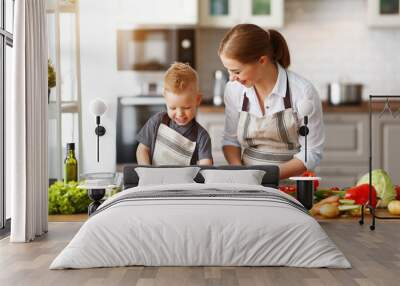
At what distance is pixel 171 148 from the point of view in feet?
15.9

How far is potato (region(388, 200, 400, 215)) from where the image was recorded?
4876 mm

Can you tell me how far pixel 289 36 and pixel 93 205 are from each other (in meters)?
3.86

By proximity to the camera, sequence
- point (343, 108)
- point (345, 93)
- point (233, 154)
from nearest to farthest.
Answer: point (233, 154) < point (343, 108) < point (345, 93)

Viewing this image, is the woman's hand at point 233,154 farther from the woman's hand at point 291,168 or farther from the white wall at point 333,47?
the white wall at point 333,47

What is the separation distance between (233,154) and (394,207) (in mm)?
1187

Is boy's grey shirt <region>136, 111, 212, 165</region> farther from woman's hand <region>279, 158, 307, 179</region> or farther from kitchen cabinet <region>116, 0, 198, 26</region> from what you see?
kitchen cabinet <region>116, 0, 198, 26</region>

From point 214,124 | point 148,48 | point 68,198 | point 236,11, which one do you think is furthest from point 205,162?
point 236,11

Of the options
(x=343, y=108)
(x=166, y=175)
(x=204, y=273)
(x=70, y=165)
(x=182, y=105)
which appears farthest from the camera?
(x=343, y=108)

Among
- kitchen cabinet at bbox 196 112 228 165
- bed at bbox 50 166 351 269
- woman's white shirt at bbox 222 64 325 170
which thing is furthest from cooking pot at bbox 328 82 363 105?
bed at bbox 50 166 351 269

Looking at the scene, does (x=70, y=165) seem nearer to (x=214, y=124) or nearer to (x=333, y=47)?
(x=214, y=124)

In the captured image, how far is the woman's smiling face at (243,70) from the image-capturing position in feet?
16.1

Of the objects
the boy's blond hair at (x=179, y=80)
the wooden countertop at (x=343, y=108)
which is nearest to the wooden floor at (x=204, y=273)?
the boy's blond hair at (x=179, y=80)

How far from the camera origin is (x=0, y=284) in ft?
9.89

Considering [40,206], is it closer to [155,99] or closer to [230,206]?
[230,206]
